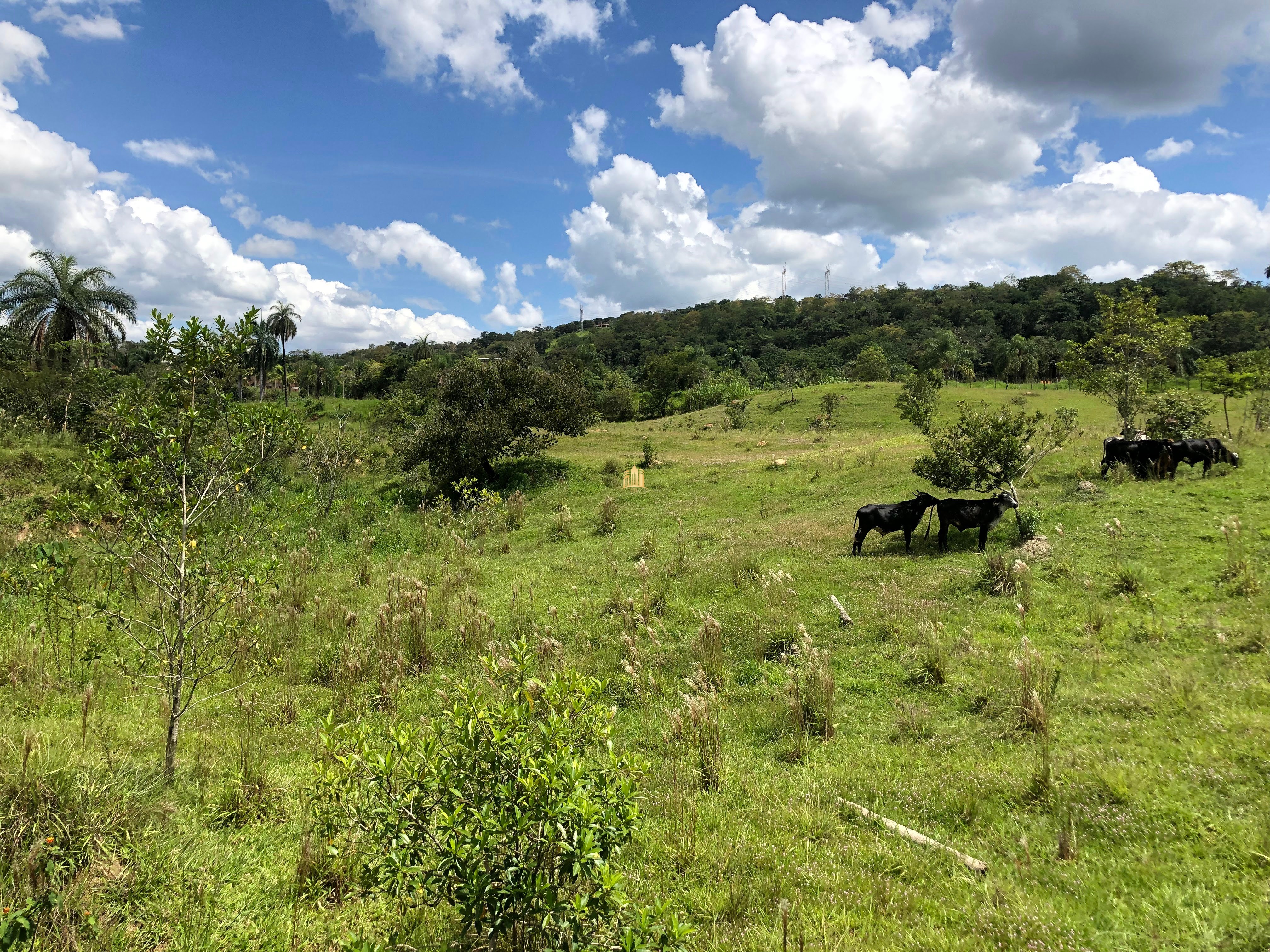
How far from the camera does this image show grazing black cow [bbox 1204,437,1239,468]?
1268cm

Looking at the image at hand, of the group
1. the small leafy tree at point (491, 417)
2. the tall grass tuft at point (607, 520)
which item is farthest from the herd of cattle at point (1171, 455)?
the small leafy tree at point (491, 417)

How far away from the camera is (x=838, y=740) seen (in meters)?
5.41

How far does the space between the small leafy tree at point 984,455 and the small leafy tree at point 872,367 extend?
49.2m

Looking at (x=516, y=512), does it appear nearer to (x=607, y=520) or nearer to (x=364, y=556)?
(x=607, y=520)

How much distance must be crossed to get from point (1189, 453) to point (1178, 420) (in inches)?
92.9

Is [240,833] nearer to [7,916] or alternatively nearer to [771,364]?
[7,916]

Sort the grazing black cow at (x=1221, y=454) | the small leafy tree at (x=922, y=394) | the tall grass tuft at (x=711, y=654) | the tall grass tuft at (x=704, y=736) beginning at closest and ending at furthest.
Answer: the tall grass tuft at (x=704, y=736)
the tall grass tuft at (x=711, y=654)
the grazing black cow at (x=1221, y=454)
the small leafy tree at (x=922, y=394)

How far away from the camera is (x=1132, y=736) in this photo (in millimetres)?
4609

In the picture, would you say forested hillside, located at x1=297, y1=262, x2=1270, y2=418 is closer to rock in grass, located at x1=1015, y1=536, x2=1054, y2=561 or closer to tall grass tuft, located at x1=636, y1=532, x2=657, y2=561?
tall grass tuft, located at x1=636, y1=532, x2=657, y2=561

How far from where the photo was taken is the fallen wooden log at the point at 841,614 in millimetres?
8055

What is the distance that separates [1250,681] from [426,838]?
6.89 m

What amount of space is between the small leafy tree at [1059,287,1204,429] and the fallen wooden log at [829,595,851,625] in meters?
12.9

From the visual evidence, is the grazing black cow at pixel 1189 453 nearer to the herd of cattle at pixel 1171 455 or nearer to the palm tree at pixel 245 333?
the herd of cattle at pixel 1171 455

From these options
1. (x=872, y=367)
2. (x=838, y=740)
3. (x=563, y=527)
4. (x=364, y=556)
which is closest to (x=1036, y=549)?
(x=838, y=740)
